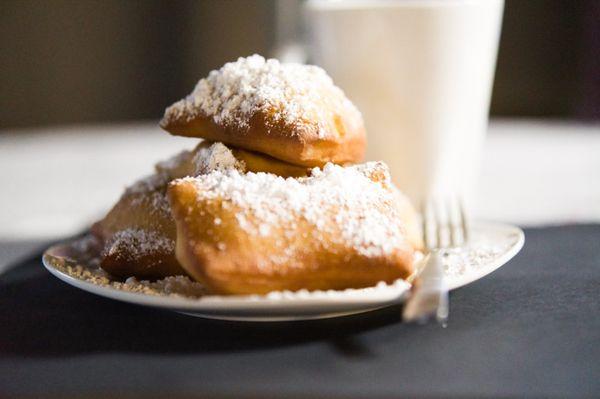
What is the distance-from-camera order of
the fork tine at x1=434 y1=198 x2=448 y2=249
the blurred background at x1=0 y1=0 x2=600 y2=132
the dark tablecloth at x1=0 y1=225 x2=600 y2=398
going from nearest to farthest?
the dark tablecloth at x1=0 y1=225 x2=600 y2=398 → the fork tine at x1=434 y1=198 x2=448 y2=249 → the blurred background at x1=0 y1=0 x2=600 y2=132

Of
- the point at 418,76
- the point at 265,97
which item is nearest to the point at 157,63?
the point at 418,76

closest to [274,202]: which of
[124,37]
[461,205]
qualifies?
[461,205]

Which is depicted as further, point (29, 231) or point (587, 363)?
point (29, 231)

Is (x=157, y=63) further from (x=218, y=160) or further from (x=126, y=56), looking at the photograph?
(x=218, y=160)

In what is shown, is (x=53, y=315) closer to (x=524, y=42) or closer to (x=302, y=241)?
(x=302, y=241)

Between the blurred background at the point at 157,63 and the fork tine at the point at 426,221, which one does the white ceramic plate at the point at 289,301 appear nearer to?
the fork tine at the point at 426,221

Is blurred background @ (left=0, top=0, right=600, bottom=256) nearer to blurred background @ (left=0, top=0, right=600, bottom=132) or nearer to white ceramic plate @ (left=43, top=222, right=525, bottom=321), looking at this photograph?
blurred background @ (left=0, top=0, right=600, bottom=132)

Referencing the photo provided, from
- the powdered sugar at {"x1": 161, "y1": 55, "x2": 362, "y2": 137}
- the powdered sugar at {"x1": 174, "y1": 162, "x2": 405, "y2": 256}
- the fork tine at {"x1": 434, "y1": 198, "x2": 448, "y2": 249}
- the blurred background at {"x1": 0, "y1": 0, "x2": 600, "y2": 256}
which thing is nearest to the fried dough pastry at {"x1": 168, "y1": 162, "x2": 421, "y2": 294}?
the powdered sugar at {"x1": 174, "y1": 162, "x2": 405, "y2": 256}
